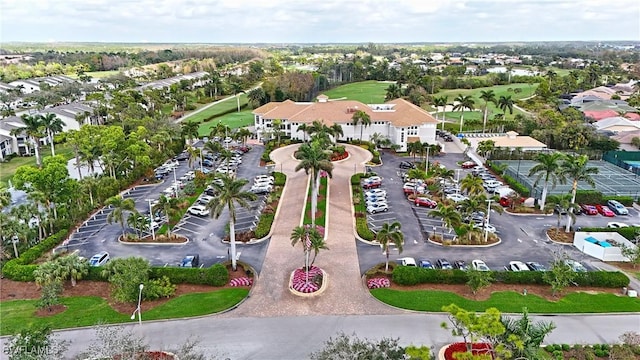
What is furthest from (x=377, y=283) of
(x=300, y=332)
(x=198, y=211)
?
(x=198, y=211)

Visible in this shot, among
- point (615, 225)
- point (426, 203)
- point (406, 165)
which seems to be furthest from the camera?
point (406, 165)

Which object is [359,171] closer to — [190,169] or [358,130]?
[358,130]

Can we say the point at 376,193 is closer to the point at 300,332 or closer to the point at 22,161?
the point at 300,332

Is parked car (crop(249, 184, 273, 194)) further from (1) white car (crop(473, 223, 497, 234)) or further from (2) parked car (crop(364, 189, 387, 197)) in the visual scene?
(1) white car (crop(473, 223, 497, 234))

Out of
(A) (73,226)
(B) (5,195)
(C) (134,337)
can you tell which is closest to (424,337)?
(C) (134,337)

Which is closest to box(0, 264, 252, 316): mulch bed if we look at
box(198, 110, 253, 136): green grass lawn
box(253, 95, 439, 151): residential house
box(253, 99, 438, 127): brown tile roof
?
box(253, 95, 439, 151): residential house

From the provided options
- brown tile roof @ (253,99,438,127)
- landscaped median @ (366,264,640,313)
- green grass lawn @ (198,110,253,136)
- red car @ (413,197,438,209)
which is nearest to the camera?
landscaped median @ (366,264,640,313)

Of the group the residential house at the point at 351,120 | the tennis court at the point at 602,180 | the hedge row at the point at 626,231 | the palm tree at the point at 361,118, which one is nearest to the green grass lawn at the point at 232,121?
the residential house at the point at 351,120
